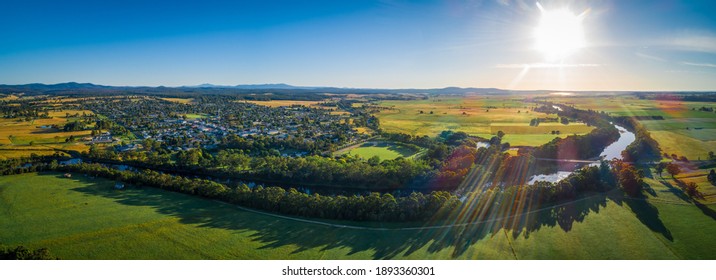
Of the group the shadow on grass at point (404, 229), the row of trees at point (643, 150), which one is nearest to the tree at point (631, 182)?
the shadow on grass at point (404, 229)

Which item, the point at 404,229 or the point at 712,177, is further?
the point at 712,177

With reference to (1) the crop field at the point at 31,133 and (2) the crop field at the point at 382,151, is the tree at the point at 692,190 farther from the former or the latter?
(1) the crop field at the point at 31,133

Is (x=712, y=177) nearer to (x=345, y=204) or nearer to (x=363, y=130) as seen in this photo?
(x=345, y=204)

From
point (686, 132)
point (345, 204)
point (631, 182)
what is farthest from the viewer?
point (686, 132)

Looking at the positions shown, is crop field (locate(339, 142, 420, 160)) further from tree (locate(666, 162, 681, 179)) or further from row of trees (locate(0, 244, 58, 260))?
row of trees (locate(0, 244, 58, 260))

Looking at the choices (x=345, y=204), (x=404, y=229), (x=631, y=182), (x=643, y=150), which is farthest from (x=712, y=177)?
(x=345, y=204)

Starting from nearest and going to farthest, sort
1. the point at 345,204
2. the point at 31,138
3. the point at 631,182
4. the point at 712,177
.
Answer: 1. the point at 345,204
2. the point at 712,177
3. the point at 631,182
4. the point at 31,138
